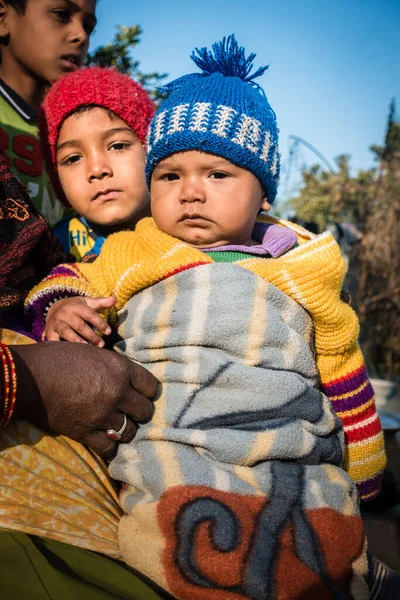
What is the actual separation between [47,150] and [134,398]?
1580 millimetres

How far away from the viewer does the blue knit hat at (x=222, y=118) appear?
184 cm

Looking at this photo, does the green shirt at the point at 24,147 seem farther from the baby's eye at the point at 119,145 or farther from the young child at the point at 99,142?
the baby's eye at the point at 119,145

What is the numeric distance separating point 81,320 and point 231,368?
467mm

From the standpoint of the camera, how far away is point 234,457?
1458mm

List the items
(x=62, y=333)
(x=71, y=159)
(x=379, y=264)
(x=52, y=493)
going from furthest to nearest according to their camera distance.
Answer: (x=379, y=264) → (x=71, y=159) → (x=62, y=333) → (x=52, y=493)

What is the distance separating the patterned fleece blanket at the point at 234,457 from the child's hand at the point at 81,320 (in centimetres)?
14

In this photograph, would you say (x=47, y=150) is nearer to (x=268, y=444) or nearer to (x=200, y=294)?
(x=200, y=294)

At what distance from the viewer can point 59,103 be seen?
2430 mm

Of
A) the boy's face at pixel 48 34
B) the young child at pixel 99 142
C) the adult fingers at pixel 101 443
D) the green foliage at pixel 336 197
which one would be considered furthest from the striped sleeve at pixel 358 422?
the green foliage at pixel 336 197

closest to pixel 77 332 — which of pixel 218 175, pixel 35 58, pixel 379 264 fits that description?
pixel 218 175

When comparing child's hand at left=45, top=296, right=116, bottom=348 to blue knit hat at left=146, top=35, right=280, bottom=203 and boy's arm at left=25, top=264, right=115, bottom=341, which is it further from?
blue knit hat at left=146, top=35, right=280, bottom=203

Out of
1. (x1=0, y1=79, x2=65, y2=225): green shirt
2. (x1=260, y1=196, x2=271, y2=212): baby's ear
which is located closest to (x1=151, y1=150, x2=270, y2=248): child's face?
(x1=260, y1=196, x2=271, y2=212): baby's ear

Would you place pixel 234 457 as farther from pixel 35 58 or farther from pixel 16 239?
pixel 35 58

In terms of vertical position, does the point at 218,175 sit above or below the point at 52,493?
above
